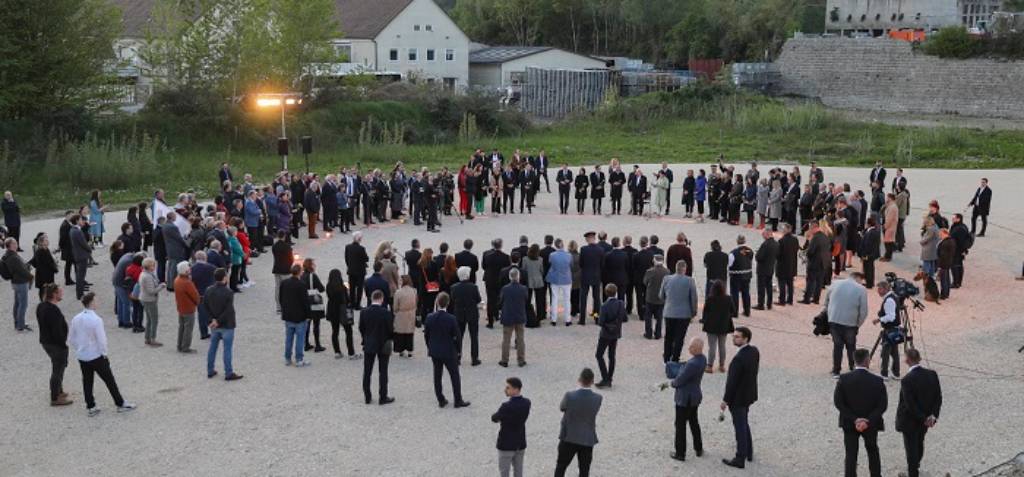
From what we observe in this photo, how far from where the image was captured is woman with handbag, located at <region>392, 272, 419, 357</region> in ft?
44.3

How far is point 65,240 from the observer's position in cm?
1805

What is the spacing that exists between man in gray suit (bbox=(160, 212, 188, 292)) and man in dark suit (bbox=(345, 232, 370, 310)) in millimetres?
2975

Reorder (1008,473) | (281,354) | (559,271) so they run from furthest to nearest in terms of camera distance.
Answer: (559,271), (281,354), (1008,473)

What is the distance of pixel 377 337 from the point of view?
12320mm

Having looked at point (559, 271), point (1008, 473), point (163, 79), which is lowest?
point (1008, 473)

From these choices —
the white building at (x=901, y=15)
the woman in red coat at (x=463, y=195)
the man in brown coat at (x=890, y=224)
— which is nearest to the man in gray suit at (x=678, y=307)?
the man in brown coat at (x=890, y=224)

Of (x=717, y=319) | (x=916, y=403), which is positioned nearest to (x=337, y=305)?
(x=717, y=319)

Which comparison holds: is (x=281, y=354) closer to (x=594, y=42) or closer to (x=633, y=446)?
(x=633, y=446)

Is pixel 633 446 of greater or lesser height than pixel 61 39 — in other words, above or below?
below

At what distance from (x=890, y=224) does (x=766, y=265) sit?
565cm

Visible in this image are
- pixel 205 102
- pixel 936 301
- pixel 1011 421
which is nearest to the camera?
pixel 1011 421

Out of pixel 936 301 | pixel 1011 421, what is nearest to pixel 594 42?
pixel 936 301

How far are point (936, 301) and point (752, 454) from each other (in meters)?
8.52

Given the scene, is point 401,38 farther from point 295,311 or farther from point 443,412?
point 443,412
